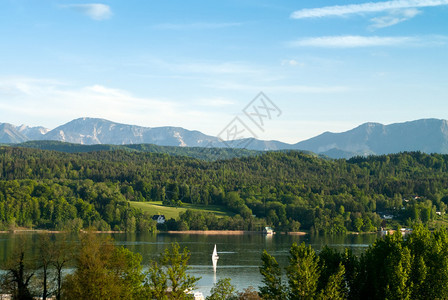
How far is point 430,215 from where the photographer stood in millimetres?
189500

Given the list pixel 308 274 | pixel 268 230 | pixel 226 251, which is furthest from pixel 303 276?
pixel 268 230

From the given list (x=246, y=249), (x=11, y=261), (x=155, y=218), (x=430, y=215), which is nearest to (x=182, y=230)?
(x=155, y=218)

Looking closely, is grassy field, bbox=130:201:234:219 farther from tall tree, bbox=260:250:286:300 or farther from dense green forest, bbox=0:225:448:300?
tall tree, bbox=260:250:286:300

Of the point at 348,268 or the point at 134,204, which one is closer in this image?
the point at 348,268

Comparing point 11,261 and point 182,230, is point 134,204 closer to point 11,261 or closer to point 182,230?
point 182,230

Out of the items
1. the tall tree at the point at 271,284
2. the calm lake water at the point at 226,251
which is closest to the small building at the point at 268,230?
the calm lake water at the point at 226,251

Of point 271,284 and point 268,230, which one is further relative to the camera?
point 268,230

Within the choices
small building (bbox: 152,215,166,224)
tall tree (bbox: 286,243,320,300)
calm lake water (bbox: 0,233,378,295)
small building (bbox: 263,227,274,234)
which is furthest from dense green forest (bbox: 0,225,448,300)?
small building (bbox: 152,215,166,224)

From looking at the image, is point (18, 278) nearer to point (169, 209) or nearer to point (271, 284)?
point (271, 284)

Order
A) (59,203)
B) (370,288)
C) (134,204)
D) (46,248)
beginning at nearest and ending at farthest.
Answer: (370,288) < (46,248) < (59,203) < (134,204)

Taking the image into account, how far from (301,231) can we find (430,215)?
4498cm

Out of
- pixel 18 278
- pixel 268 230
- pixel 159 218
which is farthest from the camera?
pixel 159 218

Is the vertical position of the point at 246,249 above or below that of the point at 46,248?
below

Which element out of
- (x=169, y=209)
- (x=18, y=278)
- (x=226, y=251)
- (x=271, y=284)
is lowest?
(x=226, y=251)
